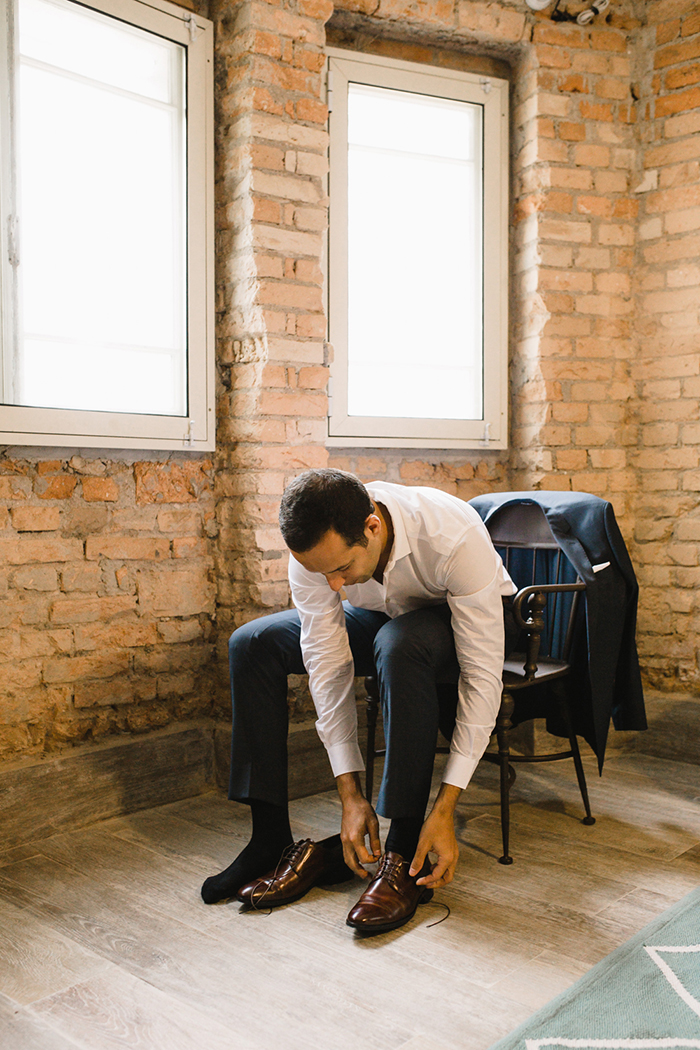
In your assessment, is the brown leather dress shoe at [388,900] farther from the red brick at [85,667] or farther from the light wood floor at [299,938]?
the red brick at [85,667]

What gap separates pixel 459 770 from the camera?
2057mm

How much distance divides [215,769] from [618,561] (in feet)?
4.82

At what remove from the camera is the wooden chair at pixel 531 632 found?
2.41 metres

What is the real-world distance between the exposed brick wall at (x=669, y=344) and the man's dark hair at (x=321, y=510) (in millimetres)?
1890

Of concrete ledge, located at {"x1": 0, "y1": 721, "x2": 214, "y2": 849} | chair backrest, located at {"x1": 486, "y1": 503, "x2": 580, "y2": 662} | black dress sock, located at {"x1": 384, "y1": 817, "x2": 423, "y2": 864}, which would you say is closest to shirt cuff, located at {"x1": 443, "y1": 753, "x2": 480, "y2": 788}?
black dress sock, located at {"x1": 384, "y1": 817, "x2": 423, "y2": 864}

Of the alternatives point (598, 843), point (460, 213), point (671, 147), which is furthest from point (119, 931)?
point (671, 147)

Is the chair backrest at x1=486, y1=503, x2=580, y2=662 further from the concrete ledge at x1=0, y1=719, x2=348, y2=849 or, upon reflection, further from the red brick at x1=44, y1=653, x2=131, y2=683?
the red brick at x1=44, y1=653, x2=131, y2=683

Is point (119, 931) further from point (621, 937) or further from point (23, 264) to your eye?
point (23, 264)

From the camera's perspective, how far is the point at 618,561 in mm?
2594

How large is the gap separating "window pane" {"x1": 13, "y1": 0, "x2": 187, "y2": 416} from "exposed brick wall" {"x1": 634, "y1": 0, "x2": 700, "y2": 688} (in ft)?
5.96

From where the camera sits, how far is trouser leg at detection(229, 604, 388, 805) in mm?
2223

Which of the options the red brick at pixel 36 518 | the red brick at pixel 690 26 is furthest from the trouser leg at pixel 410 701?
the red brick at pixel 690 26

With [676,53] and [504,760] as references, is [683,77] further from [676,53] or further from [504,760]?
[504,760]

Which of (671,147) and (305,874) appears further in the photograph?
(671,147)
